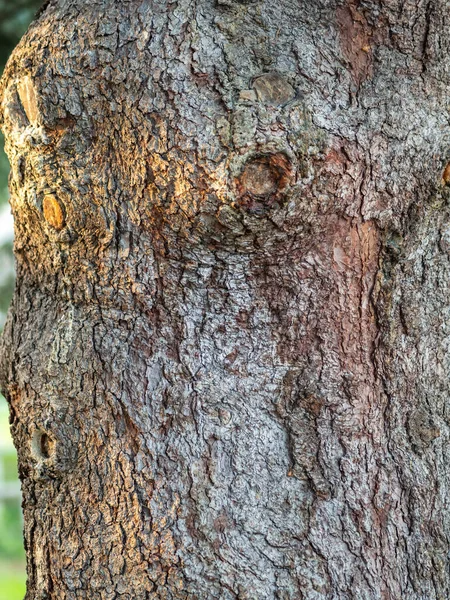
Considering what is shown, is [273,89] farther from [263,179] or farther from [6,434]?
[6,434]

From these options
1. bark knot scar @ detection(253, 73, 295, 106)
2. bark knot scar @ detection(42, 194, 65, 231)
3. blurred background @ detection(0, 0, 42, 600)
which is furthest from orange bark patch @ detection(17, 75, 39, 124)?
blurred background @ detection(0, 0, 42, 600)

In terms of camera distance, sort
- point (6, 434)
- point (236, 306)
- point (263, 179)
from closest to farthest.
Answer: point (263, 179) → point (236, 306) → point (6, 434)

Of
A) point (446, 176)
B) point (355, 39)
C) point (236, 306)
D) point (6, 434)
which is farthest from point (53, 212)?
point (6, 434)

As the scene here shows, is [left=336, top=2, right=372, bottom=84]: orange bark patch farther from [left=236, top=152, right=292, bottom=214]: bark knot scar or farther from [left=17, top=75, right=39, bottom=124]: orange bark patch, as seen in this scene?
[left=17, top=75, right=39, bottom=124]: orange bark patch

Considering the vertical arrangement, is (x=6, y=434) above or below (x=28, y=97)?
above

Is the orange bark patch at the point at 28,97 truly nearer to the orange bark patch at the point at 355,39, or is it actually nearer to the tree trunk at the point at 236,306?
the tree trunk at the point at 236,306

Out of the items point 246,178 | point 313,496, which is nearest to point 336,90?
point 246,178

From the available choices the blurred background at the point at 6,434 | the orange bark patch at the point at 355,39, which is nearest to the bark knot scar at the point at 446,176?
the orange bark patch at the point at 355,39
